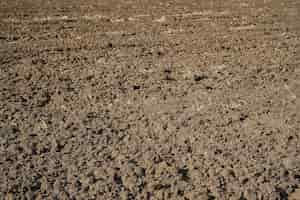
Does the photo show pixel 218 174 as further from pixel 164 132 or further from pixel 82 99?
pixel 82 99

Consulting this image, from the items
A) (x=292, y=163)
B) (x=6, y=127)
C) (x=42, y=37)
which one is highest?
(x=42, y=37)

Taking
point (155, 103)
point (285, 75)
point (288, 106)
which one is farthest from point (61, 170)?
point (285, 75)

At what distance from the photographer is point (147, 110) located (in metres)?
4.95

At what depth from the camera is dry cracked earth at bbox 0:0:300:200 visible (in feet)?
12.3

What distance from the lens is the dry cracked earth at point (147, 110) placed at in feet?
12.3

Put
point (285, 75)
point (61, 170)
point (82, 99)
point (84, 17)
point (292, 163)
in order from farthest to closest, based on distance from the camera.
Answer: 1. point (84, 17)
2. point (285, 75)
3. point (82, 99)
4. point (292, 163)
5. point (61, 170)

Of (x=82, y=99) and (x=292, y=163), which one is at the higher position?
(x=82, y=99)

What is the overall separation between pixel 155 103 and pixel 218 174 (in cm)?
148

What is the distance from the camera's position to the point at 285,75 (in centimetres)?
620

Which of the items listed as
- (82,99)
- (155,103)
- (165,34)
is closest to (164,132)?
(155,103)

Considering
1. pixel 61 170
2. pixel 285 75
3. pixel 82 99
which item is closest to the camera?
pixel 61 170

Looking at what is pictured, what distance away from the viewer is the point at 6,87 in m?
5.34

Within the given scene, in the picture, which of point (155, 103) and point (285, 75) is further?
point (285, 75)

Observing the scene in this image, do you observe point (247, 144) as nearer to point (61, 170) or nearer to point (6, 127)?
point (61, 170)
